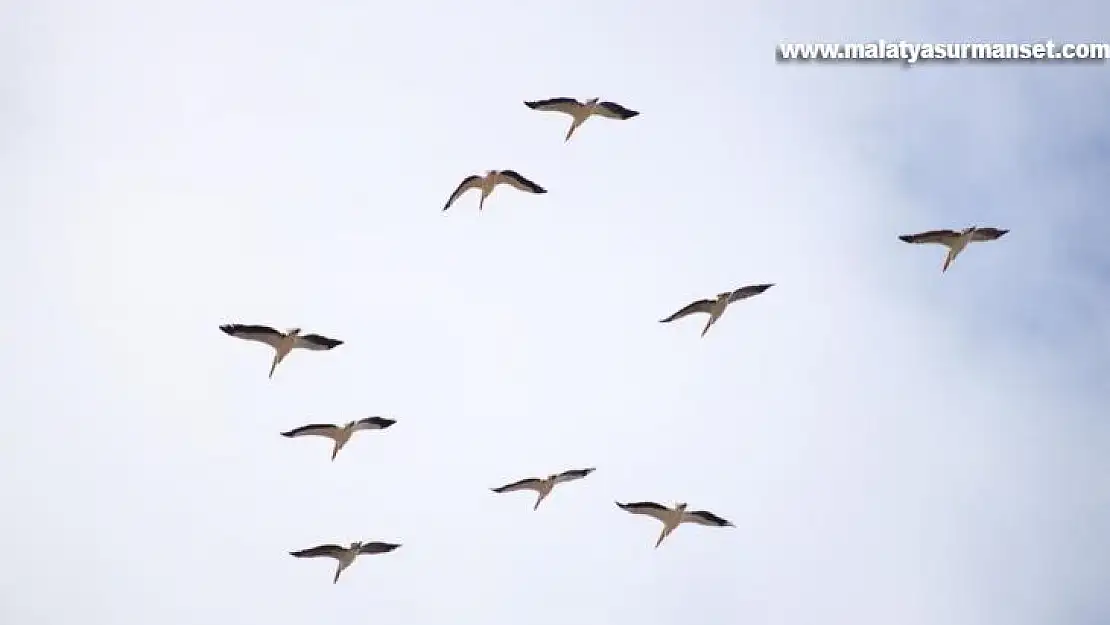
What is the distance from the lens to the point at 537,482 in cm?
6944

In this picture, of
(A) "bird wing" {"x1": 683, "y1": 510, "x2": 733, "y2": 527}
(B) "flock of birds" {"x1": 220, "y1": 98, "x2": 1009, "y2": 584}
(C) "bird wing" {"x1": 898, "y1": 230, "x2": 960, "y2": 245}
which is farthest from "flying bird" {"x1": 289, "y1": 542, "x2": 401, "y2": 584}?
(C) "bird wing" {"x1": 898, "y1": 230, "x2": 960, "y2": 245}

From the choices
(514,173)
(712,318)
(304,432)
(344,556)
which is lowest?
(344,556)

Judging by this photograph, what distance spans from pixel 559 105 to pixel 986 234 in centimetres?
1592

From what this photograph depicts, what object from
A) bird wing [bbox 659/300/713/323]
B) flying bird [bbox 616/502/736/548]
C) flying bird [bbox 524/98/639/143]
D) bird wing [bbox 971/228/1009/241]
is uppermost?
flying bird [bbox 524/98/639/143]

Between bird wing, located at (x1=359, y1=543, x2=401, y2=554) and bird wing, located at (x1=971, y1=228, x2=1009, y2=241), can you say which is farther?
bird wing, located at (x1=359, y1=543, x2=401, y2=554)

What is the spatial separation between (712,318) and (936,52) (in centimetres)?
1351

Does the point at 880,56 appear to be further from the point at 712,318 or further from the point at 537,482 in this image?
the point at 537,482

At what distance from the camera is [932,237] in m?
68.4

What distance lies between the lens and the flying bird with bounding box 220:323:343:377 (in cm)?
6662

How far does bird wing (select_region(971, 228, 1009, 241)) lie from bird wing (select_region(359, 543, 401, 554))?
77.9 feet

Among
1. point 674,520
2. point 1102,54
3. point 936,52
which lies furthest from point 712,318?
point 1102,54

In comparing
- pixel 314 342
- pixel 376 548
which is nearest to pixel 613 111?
pixel 314 342

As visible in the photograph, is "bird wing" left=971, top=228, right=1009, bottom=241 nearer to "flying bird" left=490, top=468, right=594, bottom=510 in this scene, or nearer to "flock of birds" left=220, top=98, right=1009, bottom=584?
"flock of birds" left=220, top=98, right=1009, bottom=584

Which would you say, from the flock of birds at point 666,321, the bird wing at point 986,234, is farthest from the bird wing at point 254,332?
the bird wing at point 986,234
